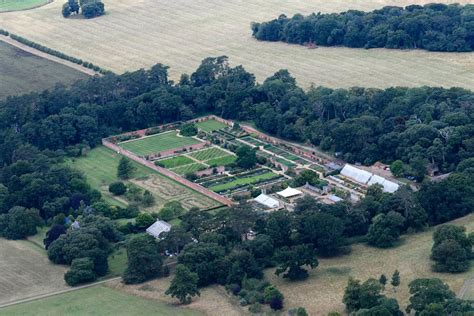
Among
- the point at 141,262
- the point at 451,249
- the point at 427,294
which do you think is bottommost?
the point at 141,262

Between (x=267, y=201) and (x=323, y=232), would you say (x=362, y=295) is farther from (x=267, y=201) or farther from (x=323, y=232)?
(x=267, y=201)

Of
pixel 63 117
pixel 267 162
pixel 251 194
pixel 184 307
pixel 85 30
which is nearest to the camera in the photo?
pixel 184 307

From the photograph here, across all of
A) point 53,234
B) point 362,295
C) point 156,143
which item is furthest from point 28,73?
point 362,295

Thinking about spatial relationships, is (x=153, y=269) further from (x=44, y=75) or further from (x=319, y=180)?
(x=44, y=75)

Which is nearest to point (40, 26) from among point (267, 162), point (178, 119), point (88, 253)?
point (178, 119)

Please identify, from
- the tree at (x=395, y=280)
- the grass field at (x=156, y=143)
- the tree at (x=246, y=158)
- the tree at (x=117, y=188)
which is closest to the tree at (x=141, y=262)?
the tree at (x=117, y=188)

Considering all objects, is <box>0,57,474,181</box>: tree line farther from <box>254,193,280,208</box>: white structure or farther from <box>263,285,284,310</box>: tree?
<box>263,285,284,310</box>: tree

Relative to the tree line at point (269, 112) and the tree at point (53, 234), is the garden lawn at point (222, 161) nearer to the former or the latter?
the tree line at point (269, 112)
